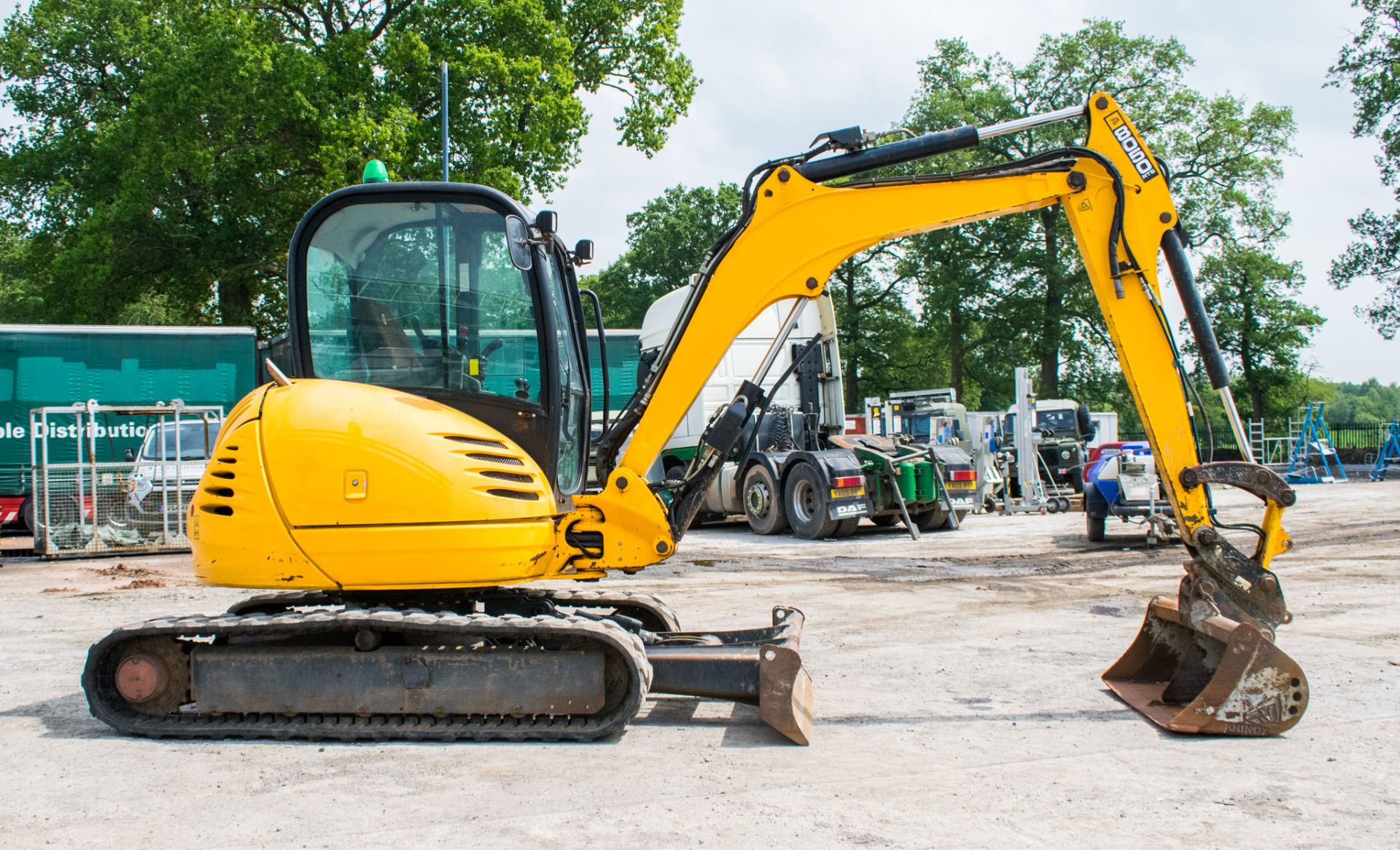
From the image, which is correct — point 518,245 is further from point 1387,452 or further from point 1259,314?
point 1259,314

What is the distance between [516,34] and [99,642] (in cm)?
2201

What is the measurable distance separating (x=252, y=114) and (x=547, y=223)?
21702mm

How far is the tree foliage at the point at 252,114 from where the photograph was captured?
2350cm

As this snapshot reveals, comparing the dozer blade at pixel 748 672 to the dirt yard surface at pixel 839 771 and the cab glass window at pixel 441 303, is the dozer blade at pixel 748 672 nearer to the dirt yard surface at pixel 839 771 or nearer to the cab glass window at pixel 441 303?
the dirt yard surface at pixel 839 771

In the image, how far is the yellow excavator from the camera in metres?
4.82

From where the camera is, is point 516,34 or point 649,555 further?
point 516,34

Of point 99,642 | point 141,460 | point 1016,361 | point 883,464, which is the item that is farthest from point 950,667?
point 1016,361

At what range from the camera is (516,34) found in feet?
80.5

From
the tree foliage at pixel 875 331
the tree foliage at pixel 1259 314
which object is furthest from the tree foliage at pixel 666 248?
the tree foliage at pixel 1259 314

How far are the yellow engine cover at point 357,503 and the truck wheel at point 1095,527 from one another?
1057 cm

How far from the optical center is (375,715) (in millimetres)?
4992

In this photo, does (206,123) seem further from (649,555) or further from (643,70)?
(649,555)

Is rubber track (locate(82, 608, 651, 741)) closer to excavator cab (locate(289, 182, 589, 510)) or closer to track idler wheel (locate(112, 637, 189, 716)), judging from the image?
track idler wheel (locate(112, 637, 189, 716))

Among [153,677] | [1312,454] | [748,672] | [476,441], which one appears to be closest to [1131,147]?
[748,672]
